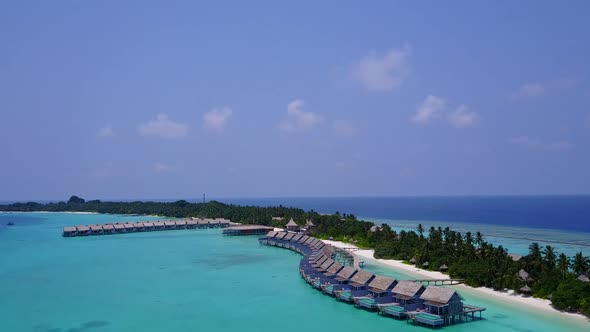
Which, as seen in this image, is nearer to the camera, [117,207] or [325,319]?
[325,319]

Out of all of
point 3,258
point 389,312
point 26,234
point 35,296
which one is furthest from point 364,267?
point 26,234

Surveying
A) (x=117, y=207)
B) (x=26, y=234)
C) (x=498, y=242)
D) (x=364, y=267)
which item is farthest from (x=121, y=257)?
(x=117, y=207)

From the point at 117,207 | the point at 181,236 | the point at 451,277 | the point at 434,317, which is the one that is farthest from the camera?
the point at 117,207

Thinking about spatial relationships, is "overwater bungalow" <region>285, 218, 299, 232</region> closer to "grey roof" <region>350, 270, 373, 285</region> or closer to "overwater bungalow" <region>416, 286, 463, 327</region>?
"grey roof" <region>350, 270, 373, 285</region>

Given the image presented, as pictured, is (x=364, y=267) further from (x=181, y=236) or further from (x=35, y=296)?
(x=181, y=236)

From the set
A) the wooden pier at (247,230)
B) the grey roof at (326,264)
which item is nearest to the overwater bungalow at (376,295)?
the grey roof at (326,264)

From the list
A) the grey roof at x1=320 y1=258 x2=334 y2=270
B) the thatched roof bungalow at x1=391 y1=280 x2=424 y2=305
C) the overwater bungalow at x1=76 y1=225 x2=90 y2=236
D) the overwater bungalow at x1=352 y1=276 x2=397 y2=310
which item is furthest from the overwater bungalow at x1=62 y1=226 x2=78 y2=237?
the thatched roof bungalow at x1=391 y1=280 x2=424 y2=305

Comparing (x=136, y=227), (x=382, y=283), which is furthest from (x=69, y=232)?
(x=382, y=283)

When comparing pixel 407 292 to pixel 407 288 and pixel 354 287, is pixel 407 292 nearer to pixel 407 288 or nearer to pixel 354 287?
pixel 407 288

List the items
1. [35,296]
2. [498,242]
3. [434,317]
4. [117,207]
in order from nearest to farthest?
[434,317]
[35,296]
[498,242]
[117,207]
